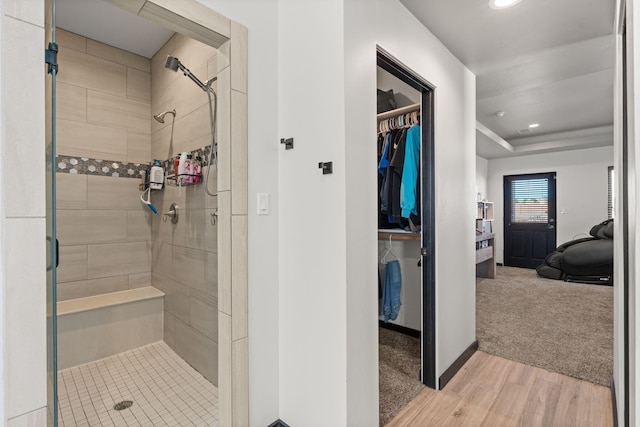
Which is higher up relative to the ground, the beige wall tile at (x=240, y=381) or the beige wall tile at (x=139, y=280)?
the beige wall tile at (x=139, y=280)

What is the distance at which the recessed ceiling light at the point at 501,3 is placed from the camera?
1.76m

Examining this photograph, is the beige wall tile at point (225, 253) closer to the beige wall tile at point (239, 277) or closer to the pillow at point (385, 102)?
the beige wall tile at point (239, 277)

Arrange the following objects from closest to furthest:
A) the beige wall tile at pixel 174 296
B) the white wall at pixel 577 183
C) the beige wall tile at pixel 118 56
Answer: the beige wall tile at pixel 174 296
the beige wall tile at pixel 118 56
the white wall at pixel 577 183

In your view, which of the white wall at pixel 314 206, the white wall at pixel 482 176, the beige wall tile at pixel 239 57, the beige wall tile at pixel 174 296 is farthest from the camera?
the white wall at pixel 482 176

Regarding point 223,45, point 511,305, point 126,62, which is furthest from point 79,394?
point 511,305

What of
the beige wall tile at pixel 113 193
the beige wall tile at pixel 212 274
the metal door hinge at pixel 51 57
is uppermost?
the metal door hinge at pixel 51 57

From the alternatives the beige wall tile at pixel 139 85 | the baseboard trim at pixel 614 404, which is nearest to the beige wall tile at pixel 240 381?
the baseboard trim at pixel 614 404

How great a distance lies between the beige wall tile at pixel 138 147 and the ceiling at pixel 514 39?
2.46 ft

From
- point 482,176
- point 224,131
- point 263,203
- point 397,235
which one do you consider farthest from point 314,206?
point 482,176

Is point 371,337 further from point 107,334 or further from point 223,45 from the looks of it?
point 107,334

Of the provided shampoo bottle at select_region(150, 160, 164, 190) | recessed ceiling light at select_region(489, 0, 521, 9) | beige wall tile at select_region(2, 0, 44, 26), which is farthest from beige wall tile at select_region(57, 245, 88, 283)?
recessed ceiling light at select_region(489, 0, 521, 9)

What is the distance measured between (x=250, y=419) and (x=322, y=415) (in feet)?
1.21

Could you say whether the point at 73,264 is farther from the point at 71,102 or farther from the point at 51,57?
the point at 51,57

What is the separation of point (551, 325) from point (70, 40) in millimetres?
5213
